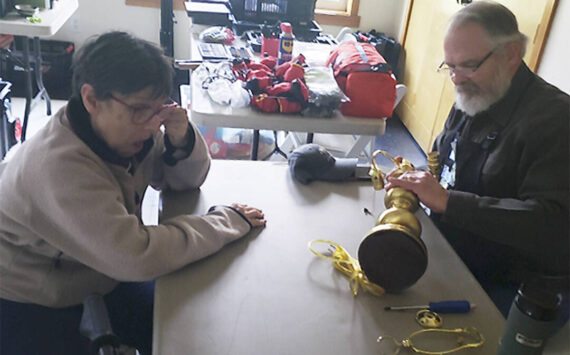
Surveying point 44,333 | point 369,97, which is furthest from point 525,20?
point 44,333

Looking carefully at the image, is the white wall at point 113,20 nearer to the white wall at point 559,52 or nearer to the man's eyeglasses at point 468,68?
the white wall at point 559,52

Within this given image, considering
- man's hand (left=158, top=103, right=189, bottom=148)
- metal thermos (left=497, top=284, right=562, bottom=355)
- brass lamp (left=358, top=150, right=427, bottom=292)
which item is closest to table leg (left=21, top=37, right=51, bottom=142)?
man's hand (left=158, top=103, right=189, bottom=148)

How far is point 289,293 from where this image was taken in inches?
43.1

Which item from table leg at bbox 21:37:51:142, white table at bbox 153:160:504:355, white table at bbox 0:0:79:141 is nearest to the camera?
white table at bbox 153:160:504:355

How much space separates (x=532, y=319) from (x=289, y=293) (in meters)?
0.47

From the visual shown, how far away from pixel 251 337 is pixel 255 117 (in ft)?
3.87

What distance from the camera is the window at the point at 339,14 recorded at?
437cm

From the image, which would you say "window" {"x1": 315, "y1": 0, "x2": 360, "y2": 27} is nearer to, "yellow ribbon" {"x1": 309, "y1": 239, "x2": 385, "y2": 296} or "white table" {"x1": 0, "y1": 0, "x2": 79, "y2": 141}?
"white table" {"x1": 0, "y1": 0, "x2": 79, "y2": 141}

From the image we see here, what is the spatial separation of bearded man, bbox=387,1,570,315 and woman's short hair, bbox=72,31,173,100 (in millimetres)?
597

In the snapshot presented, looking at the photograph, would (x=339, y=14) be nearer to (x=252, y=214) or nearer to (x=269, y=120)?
(x=269, y=120)

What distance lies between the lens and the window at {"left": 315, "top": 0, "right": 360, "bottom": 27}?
4367 millimetres

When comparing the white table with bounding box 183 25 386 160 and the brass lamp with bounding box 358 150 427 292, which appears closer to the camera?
the brass lamp with bounding box 358 150 427 292

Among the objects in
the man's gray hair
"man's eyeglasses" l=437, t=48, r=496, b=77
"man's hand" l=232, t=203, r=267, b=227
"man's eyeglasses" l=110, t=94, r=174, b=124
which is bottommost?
"man's hand" l=232, t=203, r=267, b=227

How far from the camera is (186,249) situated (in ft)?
3.74
